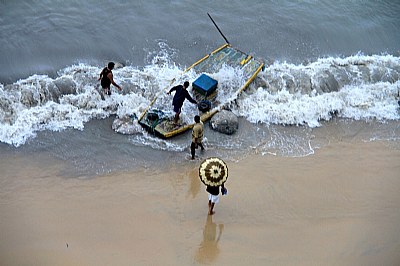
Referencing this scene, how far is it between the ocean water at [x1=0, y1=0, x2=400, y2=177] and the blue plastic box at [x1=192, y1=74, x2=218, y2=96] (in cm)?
60

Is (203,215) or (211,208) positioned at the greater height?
(211,208)

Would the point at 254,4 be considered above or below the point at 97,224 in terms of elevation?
above

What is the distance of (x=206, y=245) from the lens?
8.80m

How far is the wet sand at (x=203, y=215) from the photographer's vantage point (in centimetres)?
852

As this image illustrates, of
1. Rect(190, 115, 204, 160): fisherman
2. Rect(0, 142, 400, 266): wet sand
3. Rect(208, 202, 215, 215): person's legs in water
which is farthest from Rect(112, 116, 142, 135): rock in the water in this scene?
Rect(208, 202, 215, 215): person's legs in water

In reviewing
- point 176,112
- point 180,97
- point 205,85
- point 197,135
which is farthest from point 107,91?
point 197,135

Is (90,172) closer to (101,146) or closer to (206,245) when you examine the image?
(101,146)

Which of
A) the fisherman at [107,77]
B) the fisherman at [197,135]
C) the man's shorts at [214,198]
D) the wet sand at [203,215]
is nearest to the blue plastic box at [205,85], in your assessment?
the fisherman at [197,135]

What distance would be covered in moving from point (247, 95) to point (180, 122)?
7.42 ft

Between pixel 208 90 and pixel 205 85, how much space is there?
162 mm

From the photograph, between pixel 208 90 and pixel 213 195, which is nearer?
pixel 213 195

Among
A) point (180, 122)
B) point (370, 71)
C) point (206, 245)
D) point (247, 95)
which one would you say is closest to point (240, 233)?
point (206, 245)

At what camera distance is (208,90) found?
38.9 ft

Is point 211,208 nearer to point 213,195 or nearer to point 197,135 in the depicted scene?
point 213,195
